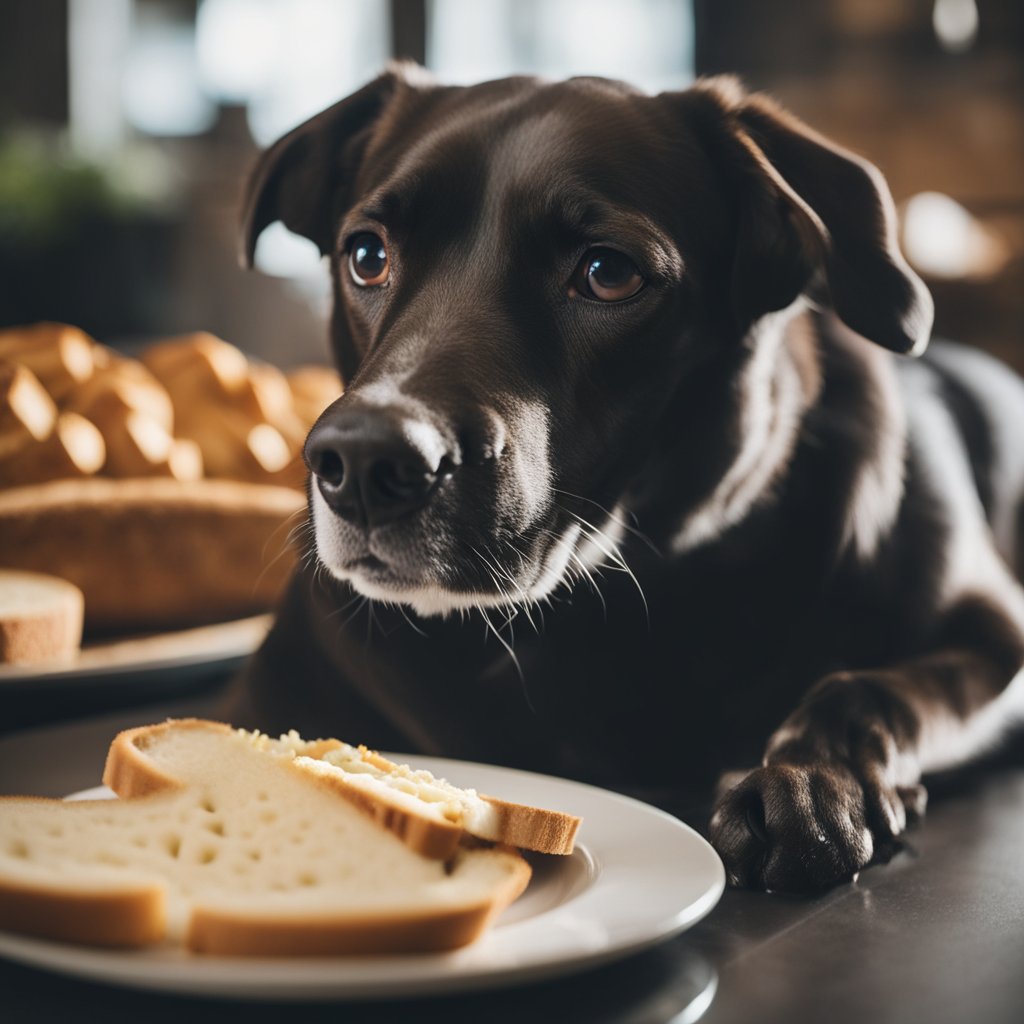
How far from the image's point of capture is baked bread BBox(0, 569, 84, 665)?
1.29 m

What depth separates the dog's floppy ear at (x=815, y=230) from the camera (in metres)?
1.12

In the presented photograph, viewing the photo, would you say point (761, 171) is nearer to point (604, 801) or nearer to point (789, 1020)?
point (604, 801)

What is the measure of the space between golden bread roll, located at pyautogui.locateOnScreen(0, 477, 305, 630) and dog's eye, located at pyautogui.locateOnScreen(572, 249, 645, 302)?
0.54 meters

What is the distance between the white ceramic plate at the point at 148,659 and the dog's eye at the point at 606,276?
0.48m

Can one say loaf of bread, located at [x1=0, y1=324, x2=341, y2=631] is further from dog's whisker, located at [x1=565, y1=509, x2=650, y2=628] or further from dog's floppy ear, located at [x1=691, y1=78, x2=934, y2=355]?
dog's floppy ear, located at [x1=691, y1=78, x2=934, y2=355]

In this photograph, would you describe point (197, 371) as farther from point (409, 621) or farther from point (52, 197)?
point (52, 197)

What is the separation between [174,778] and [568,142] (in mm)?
614

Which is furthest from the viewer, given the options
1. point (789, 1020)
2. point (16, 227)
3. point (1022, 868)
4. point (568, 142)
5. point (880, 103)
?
point (880, 103)

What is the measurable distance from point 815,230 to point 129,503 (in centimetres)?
83

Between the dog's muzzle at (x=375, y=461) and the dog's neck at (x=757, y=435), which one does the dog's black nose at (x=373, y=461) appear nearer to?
the dog's muzzle at (x=375, y=461)

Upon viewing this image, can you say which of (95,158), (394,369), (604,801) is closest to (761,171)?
(394,369)

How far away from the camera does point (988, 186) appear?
427 centimetres

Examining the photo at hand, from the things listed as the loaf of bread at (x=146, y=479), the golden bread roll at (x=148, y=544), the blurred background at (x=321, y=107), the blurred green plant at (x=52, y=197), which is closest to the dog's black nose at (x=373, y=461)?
the loaf of bread at (x=146, y=479)

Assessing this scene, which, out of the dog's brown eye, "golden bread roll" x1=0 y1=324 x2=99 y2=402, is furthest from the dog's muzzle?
"golden bread roll" x1=0 y1=324 x2=99 y2=402
